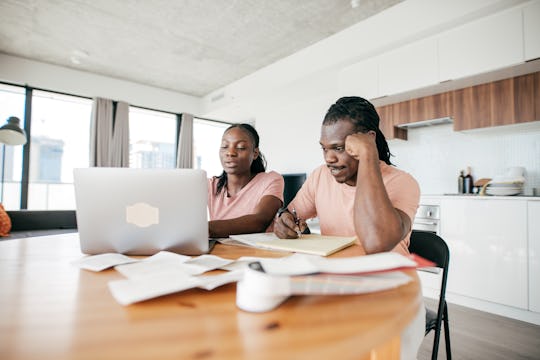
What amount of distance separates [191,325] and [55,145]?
576 cm

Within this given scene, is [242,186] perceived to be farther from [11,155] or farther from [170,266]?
[11,155]

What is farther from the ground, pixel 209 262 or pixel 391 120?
pixel 391 120

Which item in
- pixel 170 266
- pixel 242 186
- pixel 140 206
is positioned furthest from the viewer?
pixel 242 186

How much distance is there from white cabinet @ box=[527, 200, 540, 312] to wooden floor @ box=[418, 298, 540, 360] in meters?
0.19

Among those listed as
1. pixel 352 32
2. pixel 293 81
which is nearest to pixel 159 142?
pixel 293 81

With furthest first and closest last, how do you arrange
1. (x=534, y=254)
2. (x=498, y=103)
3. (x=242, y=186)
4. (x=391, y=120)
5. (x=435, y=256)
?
(x=391, y=120)
(x=498, y=103)
(x=534, y=254)
(x=242, y=186)
(x=435, y=256)

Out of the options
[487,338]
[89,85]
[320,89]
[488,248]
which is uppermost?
[89,85]

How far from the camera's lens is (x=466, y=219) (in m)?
2.72

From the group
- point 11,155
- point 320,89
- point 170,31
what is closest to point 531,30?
point 320,89

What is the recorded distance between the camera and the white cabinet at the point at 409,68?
2979 mm

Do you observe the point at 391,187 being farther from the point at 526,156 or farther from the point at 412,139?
the point at 412,139

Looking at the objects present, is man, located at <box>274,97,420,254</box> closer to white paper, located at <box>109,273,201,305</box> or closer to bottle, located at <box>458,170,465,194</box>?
white paper, located at <box>109,273,201,305</box>

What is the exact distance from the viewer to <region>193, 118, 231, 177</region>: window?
6629 mm

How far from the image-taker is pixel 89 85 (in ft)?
16.4
